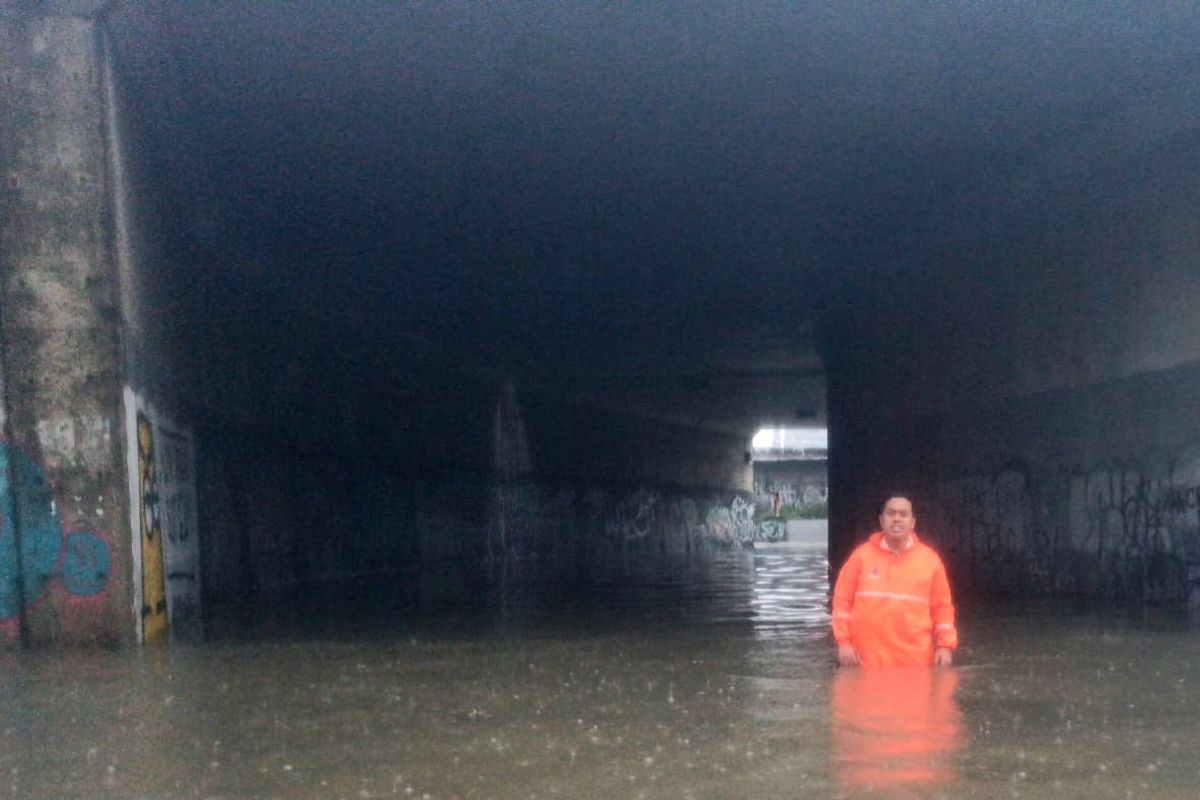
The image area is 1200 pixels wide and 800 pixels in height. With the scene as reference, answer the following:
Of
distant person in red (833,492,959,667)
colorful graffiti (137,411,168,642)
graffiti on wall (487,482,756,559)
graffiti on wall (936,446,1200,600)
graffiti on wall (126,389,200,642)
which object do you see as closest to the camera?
distant person in red (833,492,959,667)

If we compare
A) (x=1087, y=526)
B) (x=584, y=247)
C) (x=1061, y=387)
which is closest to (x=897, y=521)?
(x=1087, y=526)

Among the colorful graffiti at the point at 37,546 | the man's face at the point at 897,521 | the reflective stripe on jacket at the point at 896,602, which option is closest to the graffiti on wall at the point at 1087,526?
the reflective stripe on jacket at the point at 896,602

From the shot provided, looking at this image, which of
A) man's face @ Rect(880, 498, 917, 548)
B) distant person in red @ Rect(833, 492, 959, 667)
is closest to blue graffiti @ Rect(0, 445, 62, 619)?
distant person in red @ Rect(833, 492, 959, 667)

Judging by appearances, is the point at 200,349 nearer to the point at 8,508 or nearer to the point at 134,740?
the point at 8,508

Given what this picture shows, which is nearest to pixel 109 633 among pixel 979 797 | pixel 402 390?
pixel 979 797

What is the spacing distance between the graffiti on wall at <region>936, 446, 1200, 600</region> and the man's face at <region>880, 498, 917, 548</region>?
8.12 m

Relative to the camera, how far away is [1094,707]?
332 inches

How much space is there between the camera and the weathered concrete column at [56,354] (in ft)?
39.4

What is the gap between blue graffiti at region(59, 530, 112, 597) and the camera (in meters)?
12.0

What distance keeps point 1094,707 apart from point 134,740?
5386mm

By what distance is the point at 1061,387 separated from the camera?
18.9 m

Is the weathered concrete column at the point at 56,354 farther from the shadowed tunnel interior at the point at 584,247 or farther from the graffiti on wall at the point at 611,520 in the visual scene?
the graffiti on wall at the point at 611,520

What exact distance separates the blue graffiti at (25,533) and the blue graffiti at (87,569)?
0.38ft

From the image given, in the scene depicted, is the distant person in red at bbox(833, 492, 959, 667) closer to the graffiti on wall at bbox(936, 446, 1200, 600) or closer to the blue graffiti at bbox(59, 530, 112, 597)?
the blue graffiti at bbox(59, 530, 112, 597)
